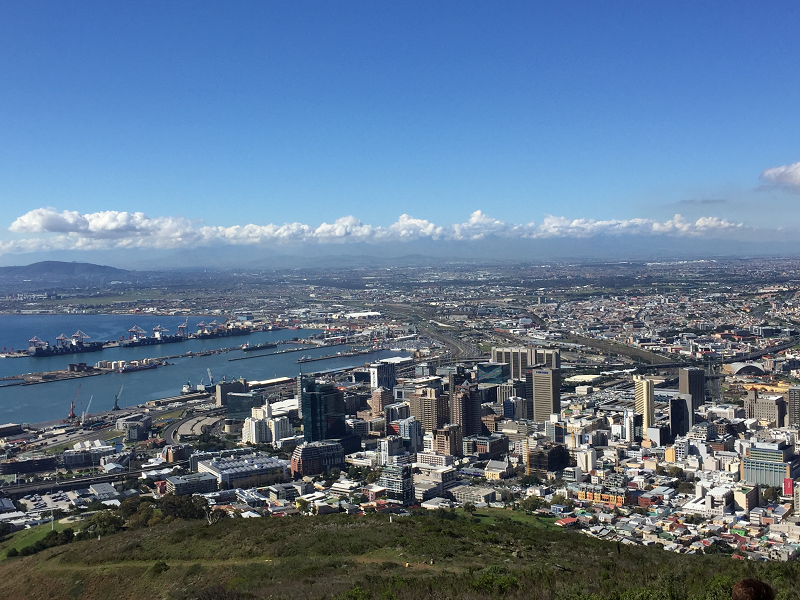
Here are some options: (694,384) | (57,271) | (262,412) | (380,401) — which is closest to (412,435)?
(380,401)

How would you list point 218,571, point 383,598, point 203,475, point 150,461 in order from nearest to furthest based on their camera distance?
point 383,598, point 218,571, point 203,475, point 150,461

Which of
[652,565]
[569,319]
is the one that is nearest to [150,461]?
[652,565]

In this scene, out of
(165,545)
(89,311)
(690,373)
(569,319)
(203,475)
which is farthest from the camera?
(89,311)

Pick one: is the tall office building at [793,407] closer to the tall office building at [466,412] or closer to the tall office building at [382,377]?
the tall office building at [466,412]

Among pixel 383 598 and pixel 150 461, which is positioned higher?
pixel 383 598

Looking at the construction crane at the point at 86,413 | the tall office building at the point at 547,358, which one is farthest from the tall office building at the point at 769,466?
the construction crane at the point at 86,413

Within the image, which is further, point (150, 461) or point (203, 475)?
point (150, 461)

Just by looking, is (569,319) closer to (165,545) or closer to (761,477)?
(761,477)
